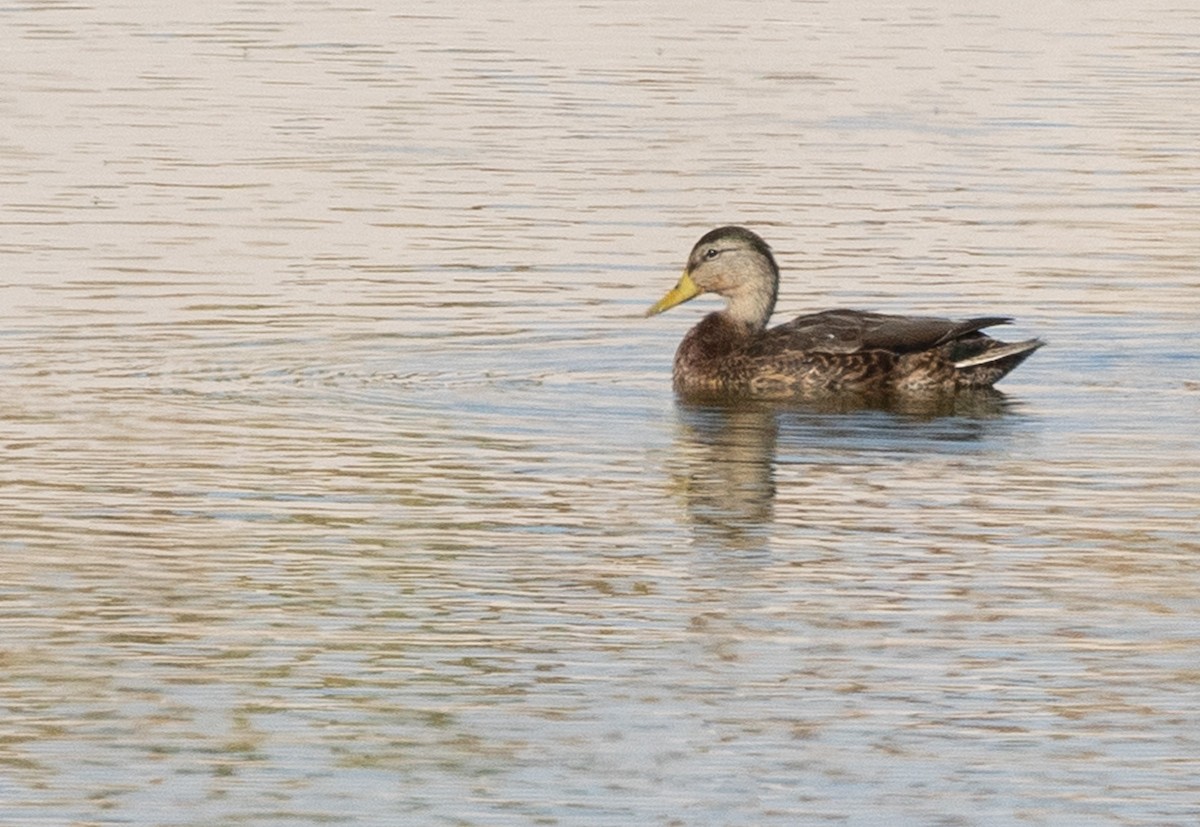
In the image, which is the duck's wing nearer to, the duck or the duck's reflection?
the duck

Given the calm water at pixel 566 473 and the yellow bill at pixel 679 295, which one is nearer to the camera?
the calm water at pixel 566 473

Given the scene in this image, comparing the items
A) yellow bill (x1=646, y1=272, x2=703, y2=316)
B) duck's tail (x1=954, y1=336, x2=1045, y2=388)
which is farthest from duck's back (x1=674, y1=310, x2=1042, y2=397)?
yellow bill (x1=646, y1=272, x2=703, y2=316)

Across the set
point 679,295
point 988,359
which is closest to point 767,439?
point 988,359

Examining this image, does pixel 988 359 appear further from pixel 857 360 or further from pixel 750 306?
pixel 750 306

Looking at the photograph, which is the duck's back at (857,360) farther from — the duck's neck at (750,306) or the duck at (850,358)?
the duck's neck at (750,306)

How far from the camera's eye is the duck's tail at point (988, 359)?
15750mm

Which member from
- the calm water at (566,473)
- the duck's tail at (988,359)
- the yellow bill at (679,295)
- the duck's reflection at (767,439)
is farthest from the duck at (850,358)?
the yellow bill at (679,295)

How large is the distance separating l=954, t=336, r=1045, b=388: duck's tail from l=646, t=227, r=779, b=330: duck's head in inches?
54.1

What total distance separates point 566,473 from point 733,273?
415 cm

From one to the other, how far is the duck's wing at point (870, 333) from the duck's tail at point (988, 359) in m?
0.10

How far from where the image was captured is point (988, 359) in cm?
1578

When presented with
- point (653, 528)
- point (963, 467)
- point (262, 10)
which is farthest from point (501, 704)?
point (262, 10)

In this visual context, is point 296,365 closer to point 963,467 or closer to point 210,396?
point 210,396

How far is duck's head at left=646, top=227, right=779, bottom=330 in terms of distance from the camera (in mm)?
16844
